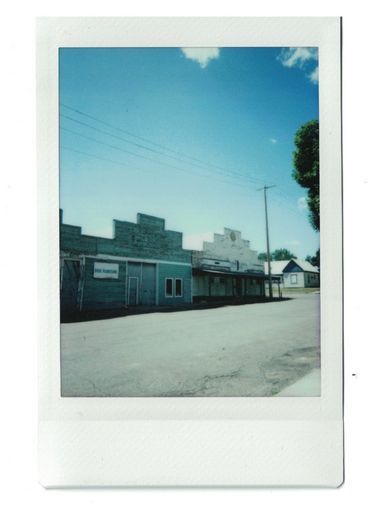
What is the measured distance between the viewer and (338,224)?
7.82 feet

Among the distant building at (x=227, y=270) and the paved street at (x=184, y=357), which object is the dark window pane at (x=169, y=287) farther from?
the paved street at (x=184, y=357)

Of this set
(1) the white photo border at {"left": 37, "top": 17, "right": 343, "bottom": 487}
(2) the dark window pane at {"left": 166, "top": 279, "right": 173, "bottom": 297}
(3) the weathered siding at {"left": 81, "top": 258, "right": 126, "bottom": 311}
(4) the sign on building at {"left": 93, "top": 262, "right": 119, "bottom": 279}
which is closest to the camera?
(1) the white photo border at {"left": 37, "top": 17, "right": 343, "bottom": 487}

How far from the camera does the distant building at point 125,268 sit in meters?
2.80

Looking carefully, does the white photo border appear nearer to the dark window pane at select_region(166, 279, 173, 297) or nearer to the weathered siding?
the weathered siding

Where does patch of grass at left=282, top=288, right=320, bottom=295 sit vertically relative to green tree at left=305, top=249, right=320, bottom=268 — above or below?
below

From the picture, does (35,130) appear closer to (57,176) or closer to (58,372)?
(57,176)

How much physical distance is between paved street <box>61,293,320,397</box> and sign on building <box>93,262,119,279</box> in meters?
0.63

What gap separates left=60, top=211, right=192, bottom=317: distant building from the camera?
2.80 meters

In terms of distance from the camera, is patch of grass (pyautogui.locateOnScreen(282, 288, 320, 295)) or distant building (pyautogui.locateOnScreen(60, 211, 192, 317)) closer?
patch of grass (pyautogui.locateOnScreen(282, 288, 320, 295))

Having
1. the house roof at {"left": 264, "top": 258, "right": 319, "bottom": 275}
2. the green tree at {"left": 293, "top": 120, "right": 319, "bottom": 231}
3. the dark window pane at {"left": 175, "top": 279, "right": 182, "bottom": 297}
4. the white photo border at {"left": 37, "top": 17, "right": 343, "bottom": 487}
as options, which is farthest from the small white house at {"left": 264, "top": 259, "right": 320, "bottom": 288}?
the dark window pane at {"left": 175, "top": 279, "right": 182, "bottom": 297}

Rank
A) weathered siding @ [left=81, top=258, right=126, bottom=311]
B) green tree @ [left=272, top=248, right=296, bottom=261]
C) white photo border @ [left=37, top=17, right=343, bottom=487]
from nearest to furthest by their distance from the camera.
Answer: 1. white photo border @ [left=37, top=17, right=343, bottom=487]
2. green tree @ [left=272, top=248, right=296, bottom=261]
3. weathered siding @ [left=81, top=258, right=126, bottom=311]

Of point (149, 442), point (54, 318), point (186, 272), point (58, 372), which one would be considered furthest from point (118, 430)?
point (186, 272)

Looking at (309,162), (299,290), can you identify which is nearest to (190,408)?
(299,290)

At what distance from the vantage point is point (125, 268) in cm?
339
